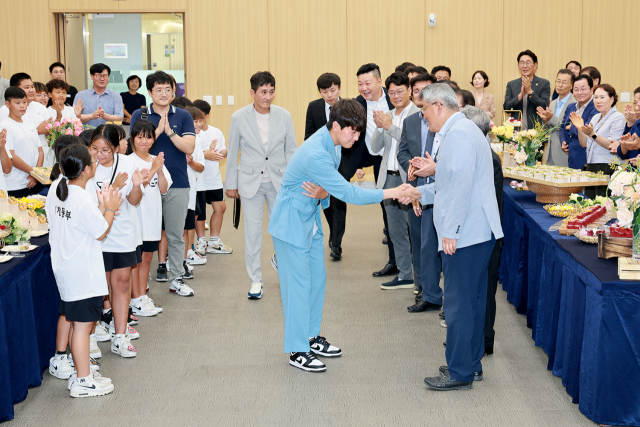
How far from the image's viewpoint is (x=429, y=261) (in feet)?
15.3

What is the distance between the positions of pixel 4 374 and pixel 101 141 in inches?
55.2

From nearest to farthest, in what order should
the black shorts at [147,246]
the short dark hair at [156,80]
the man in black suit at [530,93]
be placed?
1. the black shorts at [147,246]
2. the short dark hair at [156,80]
3. the man in black suit at [530,93]

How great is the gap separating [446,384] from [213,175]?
3.69 metres

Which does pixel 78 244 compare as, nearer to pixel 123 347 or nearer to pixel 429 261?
pixel 123 347

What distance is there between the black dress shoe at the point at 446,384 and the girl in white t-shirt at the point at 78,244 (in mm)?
1808

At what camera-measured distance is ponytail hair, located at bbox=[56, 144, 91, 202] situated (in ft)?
10.6

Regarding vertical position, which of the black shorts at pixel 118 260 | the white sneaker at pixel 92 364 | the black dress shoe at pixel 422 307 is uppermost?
the black shorts at pixel 118 260

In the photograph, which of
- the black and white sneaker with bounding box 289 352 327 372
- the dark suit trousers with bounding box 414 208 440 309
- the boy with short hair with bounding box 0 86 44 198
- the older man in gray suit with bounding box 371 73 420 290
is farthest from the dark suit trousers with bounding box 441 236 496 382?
the boy with short hair with bounding box 0 86 44 198

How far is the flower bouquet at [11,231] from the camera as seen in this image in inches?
145

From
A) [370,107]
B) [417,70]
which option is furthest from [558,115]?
[370,107]

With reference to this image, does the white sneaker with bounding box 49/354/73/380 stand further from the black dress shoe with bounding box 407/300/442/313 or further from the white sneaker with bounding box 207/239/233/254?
the white sneaker with bounding box 207/239/233/254

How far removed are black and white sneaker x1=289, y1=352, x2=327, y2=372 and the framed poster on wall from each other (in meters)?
8.78

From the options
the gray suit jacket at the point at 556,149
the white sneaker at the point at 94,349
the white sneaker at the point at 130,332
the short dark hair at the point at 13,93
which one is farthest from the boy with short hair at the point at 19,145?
the gray suit jacket at the point at 556,149

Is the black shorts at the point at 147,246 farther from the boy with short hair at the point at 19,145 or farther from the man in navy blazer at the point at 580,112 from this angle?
the man in navy blazer at the point at 580,112
